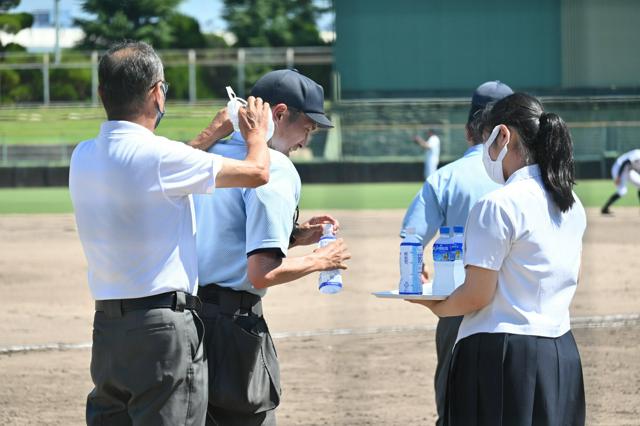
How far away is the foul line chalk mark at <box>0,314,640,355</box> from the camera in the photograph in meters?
9.08

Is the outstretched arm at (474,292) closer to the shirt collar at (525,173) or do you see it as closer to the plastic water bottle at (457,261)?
the shirt collar at (525,173)

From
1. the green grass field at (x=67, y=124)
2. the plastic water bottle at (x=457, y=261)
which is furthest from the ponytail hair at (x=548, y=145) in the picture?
the green grass field at (x=67, y=124)

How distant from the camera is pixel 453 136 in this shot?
3844 centimetres

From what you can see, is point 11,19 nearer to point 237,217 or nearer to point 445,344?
point 445,344

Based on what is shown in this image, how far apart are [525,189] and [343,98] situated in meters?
37.8

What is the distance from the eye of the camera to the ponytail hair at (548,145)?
3.62m

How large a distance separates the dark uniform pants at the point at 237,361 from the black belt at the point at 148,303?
39 cm

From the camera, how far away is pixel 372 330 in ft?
32.5

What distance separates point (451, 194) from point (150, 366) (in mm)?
2333

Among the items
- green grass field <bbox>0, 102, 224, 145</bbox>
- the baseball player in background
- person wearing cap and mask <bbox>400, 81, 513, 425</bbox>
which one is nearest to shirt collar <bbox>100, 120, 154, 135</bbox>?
person wearing cap and mask <bbox>400, 81, 513, 425</bbox>

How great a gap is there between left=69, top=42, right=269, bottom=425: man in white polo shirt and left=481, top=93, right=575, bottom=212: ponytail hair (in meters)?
0.88

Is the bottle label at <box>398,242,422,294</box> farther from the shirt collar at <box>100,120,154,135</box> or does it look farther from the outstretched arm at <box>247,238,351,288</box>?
the shirt collar at <box>100,120,154,135</box>

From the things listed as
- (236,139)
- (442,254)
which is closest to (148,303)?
(236,139)

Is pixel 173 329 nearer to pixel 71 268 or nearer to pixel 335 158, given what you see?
pixel 71 268
